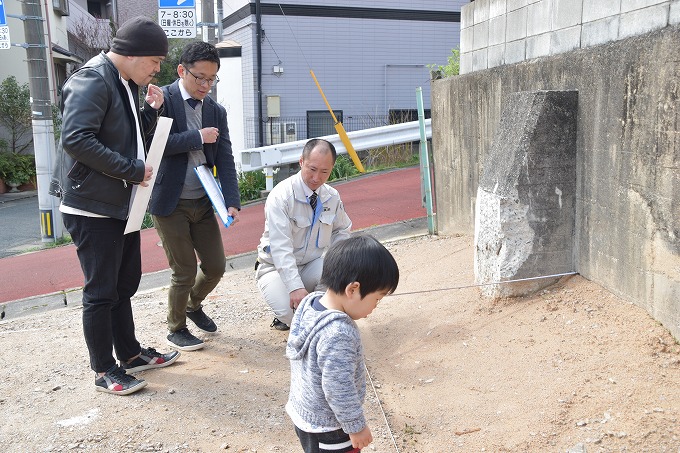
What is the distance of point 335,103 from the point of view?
645 inches

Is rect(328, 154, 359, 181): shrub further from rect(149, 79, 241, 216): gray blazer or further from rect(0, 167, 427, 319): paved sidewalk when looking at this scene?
rect(149, 79, 241, 216): gray blazer

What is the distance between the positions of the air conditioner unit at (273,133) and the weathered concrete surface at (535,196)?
11532 mm

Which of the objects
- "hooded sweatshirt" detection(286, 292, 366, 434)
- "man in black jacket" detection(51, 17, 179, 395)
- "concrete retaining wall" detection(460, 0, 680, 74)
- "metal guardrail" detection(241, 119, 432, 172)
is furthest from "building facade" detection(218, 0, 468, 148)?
"hooded sweatshirt" detection(286, 292, 366, 434)

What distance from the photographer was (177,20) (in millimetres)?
9609

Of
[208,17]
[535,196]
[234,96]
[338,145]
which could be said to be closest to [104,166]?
[535,196]

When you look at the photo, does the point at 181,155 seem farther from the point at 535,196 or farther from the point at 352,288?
the point at 352,288

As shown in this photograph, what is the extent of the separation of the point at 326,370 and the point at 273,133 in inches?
543

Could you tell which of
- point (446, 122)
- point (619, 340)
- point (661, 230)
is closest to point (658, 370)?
point (619, 340)

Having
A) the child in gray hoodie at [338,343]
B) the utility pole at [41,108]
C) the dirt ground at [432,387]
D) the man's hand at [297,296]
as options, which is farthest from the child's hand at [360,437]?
the utility pole at [41,108]

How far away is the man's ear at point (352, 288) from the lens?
2248mm

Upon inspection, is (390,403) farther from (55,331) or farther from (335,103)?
(335,103)

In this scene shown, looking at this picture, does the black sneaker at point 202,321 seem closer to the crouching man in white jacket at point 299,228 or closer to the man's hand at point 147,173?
the crouching man in white jacket at point 299,228

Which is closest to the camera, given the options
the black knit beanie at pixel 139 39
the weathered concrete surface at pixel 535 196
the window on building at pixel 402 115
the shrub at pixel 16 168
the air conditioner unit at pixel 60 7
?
the black knit beanie at pixel 139 39

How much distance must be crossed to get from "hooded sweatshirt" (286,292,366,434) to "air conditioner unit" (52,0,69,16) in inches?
861
